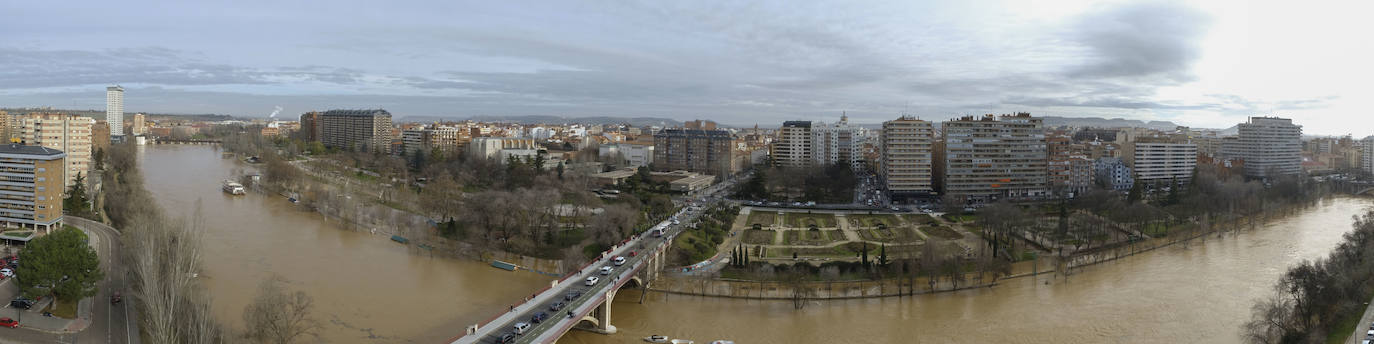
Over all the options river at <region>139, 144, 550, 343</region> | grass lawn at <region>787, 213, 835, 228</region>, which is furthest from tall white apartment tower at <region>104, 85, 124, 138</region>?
grass lawn at <region>787, 213, 835, 228</region>

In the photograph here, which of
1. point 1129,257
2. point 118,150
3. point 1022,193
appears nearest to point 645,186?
point 1022,193

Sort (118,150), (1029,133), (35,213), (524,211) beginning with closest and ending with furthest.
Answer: (35,213)
(524,211)
(1029,133)
(118,150)

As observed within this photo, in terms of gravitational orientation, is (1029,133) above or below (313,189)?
above

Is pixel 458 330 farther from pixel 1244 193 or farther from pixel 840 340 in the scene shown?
pixel 1244 193

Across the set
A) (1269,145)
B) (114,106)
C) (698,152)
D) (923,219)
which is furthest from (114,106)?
(1269,145)

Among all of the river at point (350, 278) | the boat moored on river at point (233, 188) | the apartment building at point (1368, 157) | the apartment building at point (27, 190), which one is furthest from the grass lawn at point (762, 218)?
the apartment building at point (1368, 157)

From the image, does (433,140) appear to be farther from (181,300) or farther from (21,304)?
(181,300)

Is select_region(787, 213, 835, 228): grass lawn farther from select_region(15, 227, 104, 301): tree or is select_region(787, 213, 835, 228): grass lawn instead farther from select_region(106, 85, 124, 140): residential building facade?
select_region(106, 85, 124, 140): residential building facade
